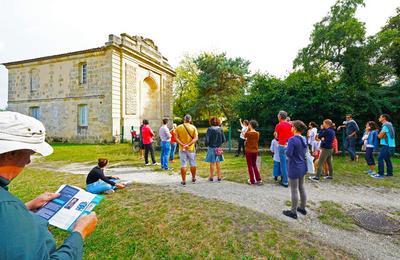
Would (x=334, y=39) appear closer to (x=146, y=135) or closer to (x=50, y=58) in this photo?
(x=146, y=135)

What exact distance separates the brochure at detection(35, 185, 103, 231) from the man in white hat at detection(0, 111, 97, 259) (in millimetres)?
303

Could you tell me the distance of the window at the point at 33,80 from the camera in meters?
22.2

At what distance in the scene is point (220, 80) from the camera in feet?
95.2

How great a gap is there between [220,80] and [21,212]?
94.7ft

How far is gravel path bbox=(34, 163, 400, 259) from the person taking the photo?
373cm

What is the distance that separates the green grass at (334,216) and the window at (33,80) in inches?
1029

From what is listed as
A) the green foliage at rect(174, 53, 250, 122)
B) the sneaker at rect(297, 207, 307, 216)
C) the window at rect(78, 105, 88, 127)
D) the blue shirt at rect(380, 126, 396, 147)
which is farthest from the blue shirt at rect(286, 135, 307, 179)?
the green foliage at rect(174, 53, 250, 122)

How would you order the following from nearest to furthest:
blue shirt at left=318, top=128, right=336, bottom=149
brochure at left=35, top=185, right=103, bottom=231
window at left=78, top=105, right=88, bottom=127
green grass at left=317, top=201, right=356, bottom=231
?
brochure at left=35, top=185, right=103, bottom=231 → green grass at left=317, top=201, right=356, bottom=231 → blue shirt at left=318, top=128, right=336, bottom=149 → window at left=78, top=105, right=88, bottom=127

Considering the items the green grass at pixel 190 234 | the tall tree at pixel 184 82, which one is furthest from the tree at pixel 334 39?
the tall tree at pixel 184 82

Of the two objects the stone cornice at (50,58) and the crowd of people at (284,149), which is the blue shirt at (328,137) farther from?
the stone cornice at (50,58)

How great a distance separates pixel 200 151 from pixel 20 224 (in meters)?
13.7

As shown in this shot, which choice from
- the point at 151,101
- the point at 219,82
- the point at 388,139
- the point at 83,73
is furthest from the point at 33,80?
the point at 388,139

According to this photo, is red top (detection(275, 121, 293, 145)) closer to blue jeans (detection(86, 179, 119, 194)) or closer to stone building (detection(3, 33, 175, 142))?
blue jeans (detection(86, 179, 119, 194))

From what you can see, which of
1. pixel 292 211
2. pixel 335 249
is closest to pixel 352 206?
pixel 292 211
